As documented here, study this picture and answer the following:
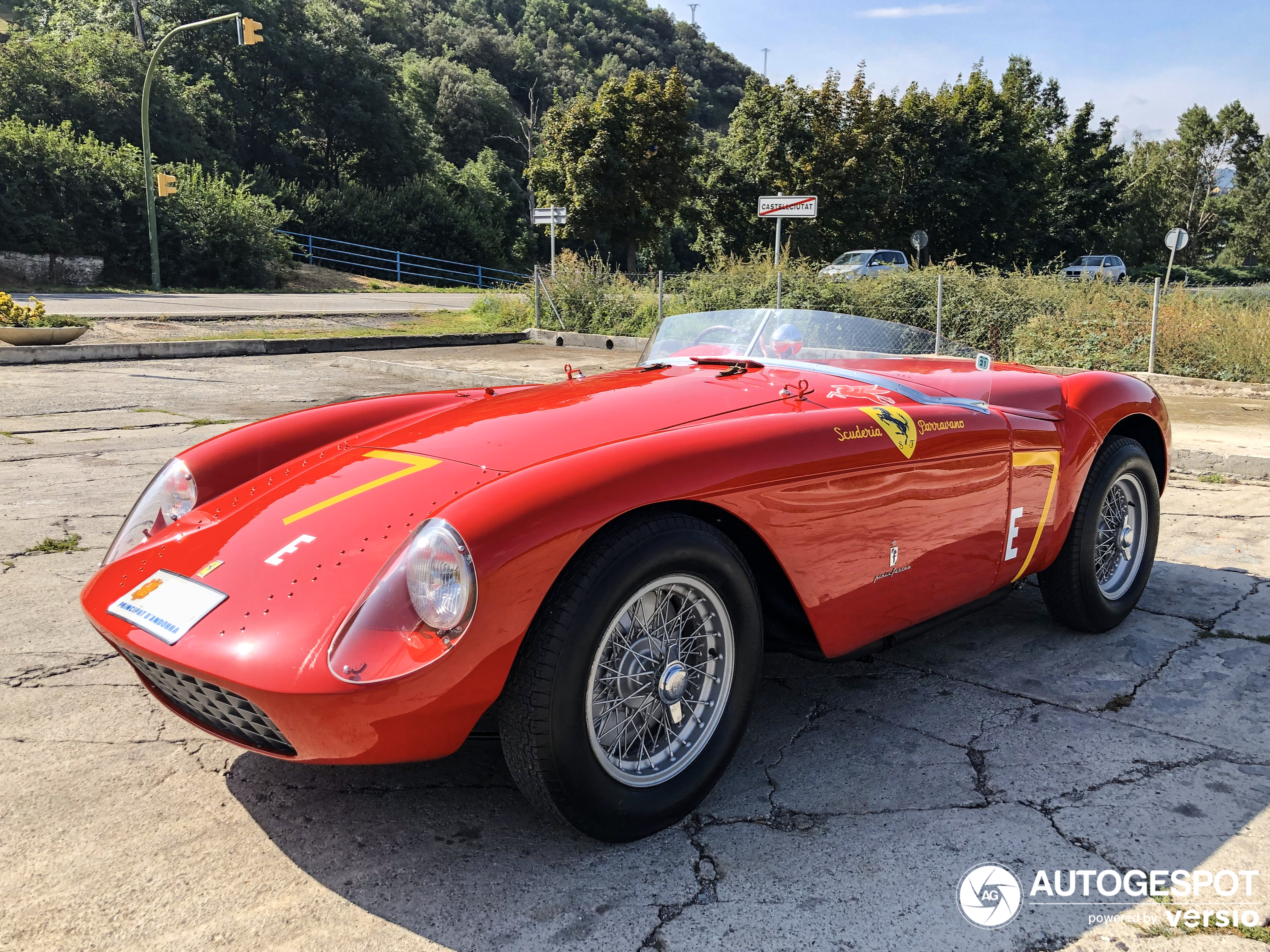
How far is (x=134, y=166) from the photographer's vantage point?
1123 inches

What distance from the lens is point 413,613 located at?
1938 mm

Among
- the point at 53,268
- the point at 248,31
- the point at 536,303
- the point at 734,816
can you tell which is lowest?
the point at 734,816

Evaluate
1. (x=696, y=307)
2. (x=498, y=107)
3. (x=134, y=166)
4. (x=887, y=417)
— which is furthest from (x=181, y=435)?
(x=498, y=107)

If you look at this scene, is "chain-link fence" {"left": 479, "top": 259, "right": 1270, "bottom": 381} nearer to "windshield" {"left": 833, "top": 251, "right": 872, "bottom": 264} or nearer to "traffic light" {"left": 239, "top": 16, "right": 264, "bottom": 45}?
"windshield" {"left": 833, "top": 251, "right": 872, "bottom": 264}

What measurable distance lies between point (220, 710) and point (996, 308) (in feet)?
44.0

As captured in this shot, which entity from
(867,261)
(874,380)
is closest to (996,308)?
(867,261)

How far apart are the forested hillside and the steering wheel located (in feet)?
91.8

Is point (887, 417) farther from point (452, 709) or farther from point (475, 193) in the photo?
point (475, 193)

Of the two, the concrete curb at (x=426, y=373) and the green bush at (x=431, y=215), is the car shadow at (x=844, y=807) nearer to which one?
the concrete curb at (x=426, y=373)

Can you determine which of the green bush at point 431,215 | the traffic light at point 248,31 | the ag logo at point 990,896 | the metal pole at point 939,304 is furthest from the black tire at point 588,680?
the green bush at point 431,215

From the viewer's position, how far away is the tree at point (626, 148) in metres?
33.0

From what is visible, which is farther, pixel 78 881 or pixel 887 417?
pixel 887 417

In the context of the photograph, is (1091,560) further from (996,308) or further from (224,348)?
(224,348)

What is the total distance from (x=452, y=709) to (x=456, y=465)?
2.36ft
